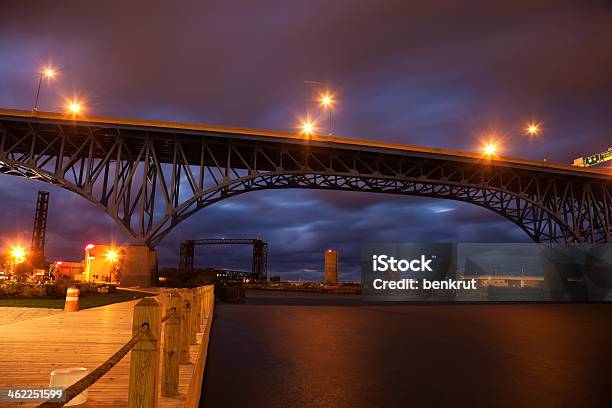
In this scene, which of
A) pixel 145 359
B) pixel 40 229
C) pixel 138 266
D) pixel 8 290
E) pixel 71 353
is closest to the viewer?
pixel 145 359

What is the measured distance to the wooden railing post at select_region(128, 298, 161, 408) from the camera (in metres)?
3.31

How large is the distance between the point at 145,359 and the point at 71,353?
5879 millimetres

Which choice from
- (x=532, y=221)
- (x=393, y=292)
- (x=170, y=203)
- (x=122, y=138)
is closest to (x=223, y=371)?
(x=170, y=203)

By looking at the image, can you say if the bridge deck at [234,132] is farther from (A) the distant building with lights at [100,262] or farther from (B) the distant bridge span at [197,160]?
(A) the distant building with lights at [100,262]

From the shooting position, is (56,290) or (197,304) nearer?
(197,304)

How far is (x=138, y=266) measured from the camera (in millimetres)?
35906

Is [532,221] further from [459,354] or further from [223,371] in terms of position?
[223,371]

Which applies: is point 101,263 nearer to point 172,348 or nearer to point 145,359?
point 172,348

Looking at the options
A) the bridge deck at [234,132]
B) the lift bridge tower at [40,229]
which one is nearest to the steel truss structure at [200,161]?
the bridge deck at [234,132]

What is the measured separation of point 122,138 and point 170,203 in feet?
22.0

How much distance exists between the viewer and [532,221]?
178ft

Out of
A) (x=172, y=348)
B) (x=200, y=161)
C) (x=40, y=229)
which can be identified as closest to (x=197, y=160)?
(x=200, y=161)

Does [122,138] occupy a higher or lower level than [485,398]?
higher

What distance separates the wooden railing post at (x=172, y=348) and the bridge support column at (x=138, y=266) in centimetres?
3230
